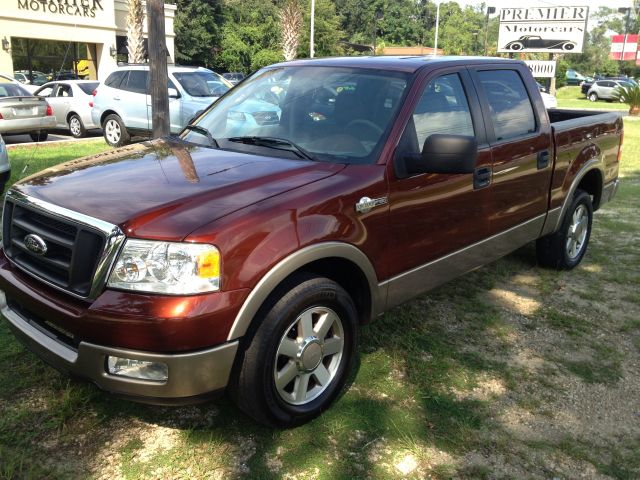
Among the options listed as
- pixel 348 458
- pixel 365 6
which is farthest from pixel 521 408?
pixel 365 6

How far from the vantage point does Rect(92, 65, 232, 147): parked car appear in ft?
36.7

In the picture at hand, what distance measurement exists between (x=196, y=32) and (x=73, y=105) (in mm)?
39989

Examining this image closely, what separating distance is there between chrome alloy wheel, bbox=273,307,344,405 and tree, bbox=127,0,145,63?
23.3 m

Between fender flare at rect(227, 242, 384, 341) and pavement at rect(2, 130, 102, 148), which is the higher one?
fender flare at rect(227, 242, 384, 341)

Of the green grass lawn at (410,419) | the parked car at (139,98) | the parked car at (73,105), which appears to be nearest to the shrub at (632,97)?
the parked car at (139,98)

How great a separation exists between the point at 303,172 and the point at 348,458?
1.42 meters

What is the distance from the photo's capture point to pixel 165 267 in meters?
2.46

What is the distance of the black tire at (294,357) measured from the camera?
106 inches

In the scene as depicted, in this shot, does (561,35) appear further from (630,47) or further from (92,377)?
(630,47)

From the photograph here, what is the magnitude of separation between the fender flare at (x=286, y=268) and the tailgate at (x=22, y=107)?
11.5 m

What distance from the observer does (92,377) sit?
8.42 ft

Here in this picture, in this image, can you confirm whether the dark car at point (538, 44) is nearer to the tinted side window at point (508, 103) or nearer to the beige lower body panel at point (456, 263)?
the tinted side window at point (508, 103)

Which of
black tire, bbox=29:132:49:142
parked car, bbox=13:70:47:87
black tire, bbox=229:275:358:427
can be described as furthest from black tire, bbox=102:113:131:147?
parked car, bbox=13:70:47:87

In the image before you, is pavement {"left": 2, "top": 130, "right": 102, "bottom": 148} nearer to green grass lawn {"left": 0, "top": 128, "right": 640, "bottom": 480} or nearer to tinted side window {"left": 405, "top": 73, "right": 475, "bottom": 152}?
green grass lawn {"left": 0, "top": 128, "right": 640, "bottom": 480}
